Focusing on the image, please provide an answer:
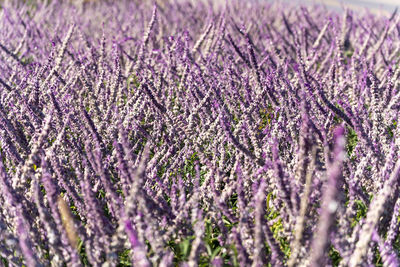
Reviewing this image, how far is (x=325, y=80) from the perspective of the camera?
130 inches

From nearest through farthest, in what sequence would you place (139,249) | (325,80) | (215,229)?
1. (139,249)
2. (215,229)
3. (325,80)

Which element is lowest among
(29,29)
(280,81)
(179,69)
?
(280,81)

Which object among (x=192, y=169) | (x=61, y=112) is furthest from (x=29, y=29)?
(x=192, y=169)

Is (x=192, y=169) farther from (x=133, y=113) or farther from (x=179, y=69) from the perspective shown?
(x=179, y=69)

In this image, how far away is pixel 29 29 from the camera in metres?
4.73

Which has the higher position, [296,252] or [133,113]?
[133,113]

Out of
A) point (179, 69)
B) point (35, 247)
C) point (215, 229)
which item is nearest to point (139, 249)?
point (35, 247)

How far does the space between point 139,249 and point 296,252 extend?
0.54m

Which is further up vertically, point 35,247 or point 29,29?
point 29,29

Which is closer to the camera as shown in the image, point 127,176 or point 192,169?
point 127,176

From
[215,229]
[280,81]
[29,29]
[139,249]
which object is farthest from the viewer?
[29,29]

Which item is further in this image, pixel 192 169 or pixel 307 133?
pixel 192 169

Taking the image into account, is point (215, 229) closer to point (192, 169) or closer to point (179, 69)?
point (192, 169)

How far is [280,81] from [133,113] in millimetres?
1007
